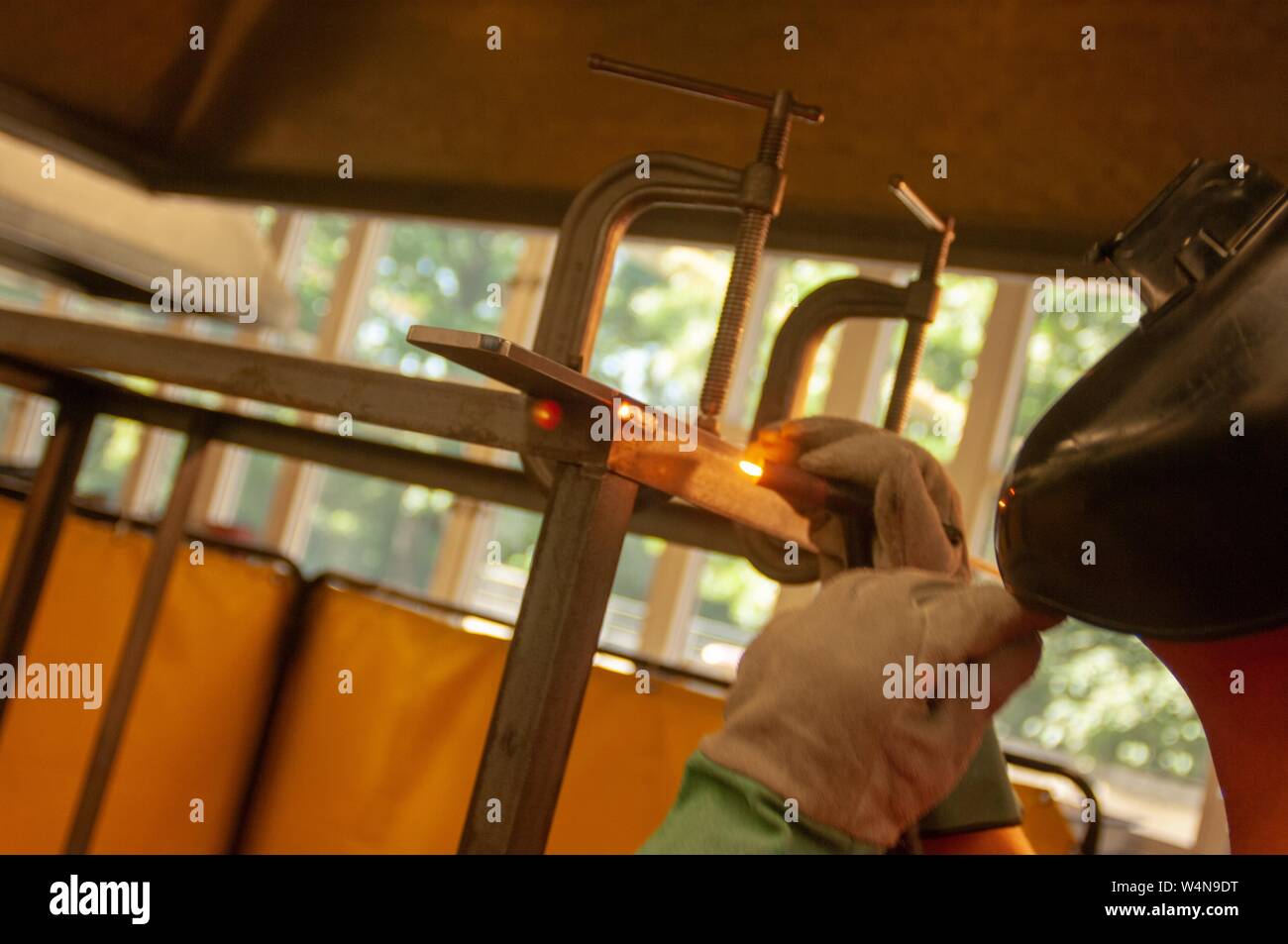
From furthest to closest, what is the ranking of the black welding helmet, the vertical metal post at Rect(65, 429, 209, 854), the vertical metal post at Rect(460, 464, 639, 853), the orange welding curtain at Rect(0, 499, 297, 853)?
the orange welding curtain at Rect(0, 499, 297, 853), the vertical metal post at Rect(65, 429, 209, 854), the vertical metal post at Rect(460, 464, 639, 853), the black welding helmet

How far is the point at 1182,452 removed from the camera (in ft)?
1.73

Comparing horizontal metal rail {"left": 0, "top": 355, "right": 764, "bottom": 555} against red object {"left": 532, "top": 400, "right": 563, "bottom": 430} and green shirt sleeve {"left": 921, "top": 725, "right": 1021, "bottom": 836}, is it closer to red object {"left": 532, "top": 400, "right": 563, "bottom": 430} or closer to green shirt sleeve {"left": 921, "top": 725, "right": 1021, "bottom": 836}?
green shirt sleeve {"left": 921, "top": 725, "right": 1021, "bottom": 836}

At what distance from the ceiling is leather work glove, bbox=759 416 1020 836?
0.23m

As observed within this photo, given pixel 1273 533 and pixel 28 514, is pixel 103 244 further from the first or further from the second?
pixel 1273 533

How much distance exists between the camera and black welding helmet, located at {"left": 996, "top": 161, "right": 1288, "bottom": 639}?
0.51 meters

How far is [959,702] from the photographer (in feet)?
2.05

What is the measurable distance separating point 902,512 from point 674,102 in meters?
0.48

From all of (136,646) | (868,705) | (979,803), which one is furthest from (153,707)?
(868,705)

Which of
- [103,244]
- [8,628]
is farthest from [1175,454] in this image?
[103,244]

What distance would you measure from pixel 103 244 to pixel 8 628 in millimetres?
689

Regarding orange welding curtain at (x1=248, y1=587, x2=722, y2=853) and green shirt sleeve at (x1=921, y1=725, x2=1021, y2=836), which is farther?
orange welding curtain at (x1=248, y1=587, x2=722, y2=853)

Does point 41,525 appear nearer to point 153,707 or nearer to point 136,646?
point 136,646

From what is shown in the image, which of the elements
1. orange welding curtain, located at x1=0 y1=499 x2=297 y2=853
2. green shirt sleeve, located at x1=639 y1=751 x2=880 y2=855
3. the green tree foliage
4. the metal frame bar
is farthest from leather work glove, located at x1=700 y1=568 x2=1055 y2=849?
the green tree foliage

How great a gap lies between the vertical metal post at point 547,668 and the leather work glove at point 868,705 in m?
0.10
